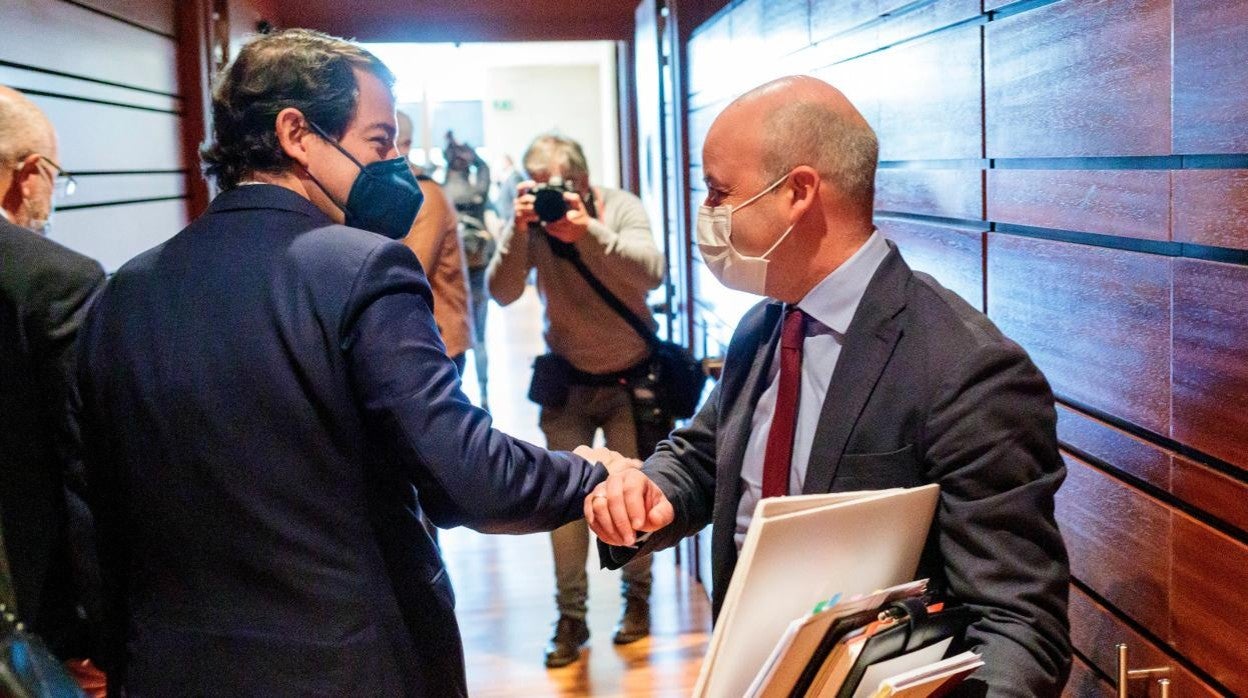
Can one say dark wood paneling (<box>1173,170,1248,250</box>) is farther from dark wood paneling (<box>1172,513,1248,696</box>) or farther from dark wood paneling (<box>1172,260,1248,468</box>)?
dark wood paneling (<box>1172,513,1248,696</box>)

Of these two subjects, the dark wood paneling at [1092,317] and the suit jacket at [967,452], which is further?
the dark wood paneling at [1092,317]

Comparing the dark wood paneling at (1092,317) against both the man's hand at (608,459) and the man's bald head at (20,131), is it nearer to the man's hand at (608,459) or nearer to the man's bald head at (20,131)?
the man's hand at (608,459)

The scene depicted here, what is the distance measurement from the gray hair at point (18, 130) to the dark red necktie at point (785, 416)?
1611 mm

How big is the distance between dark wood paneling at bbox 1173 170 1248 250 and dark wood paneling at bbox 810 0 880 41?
46.8 inches

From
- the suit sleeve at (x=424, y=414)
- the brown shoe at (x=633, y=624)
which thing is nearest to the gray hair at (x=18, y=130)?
the suit sleeve at (x=424, y=414)

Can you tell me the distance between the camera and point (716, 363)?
12.8 feet

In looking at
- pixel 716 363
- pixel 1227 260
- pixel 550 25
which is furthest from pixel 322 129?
pixel 550 25

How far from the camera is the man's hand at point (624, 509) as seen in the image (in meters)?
1.70

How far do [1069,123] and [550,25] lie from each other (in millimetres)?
4254

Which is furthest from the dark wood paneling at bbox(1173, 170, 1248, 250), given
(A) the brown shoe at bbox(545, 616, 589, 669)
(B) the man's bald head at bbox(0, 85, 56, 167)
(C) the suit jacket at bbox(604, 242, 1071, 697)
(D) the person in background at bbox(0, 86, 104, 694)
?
(A) the brown shoe at bbox(545, 616, 589, 669)

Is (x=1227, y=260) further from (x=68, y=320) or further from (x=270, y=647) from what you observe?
(x=68, y=320)

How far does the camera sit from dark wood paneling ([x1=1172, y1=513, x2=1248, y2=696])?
142 centimetres

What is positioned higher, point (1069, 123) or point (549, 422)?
point (1069, 123)

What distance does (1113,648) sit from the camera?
175 centimetres
